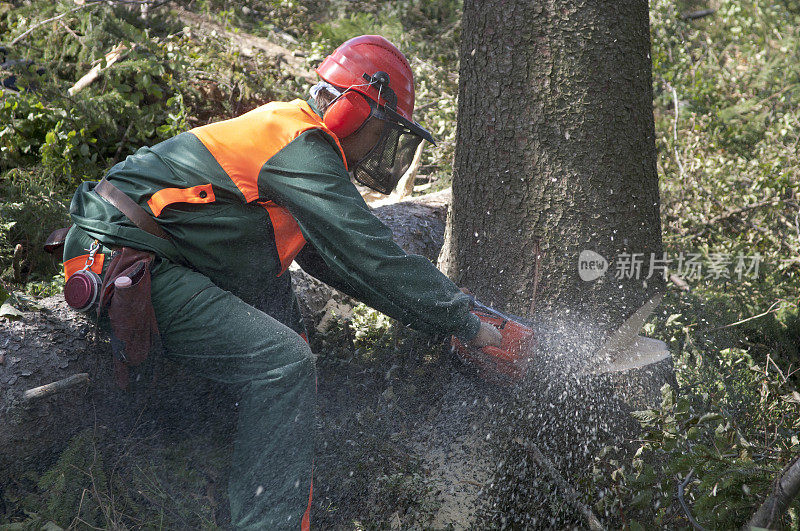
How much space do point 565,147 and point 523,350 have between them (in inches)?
35.7

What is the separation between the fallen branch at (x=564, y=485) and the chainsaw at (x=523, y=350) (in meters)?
0.29

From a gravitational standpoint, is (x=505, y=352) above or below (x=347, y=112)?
below

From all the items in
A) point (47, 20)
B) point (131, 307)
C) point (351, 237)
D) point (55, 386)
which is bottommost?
point (55, 386)

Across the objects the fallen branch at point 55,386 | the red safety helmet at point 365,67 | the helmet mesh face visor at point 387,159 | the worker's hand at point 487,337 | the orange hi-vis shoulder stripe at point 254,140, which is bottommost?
the fallen branch at point 55,386

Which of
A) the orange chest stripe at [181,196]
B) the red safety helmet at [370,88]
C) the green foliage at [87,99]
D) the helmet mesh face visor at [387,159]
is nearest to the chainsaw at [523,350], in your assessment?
the helmet mesh face visor at [387,159]

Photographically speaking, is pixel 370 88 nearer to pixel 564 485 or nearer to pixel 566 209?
pixel 566 209

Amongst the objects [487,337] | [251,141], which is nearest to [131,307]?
[251,141]

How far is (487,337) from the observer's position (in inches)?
94.9

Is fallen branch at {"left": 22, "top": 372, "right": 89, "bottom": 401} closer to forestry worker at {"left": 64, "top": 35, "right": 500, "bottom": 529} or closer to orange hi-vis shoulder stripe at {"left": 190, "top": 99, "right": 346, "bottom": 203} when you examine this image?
forestry worker at {"left": 64, "top": 35, "right": 500, "bottom": 529}

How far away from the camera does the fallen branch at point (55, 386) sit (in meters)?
2.29

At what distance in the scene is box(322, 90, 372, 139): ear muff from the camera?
243cm

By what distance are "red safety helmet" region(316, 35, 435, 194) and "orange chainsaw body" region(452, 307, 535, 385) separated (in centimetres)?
88

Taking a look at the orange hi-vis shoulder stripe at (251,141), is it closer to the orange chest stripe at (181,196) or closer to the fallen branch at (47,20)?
the orange chest stripe at (181,196)

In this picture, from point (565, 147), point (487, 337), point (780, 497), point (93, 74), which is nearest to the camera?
point (780, 497)
